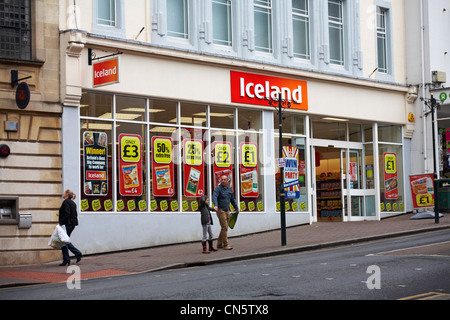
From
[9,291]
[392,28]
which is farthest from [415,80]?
[9,291]

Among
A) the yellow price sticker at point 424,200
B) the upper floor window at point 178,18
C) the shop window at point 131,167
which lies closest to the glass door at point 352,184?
the yellow price sticker at point 424,200

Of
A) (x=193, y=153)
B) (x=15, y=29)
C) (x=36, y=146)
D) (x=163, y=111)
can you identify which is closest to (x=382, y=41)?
(x=193, y=153)

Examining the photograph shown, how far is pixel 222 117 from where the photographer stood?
2441cm

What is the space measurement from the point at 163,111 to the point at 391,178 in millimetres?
11370

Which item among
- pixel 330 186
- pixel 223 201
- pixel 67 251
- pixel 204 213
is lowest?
pixel 67 251

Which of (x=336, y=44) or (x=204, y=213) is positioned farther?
(x=336, y=44)

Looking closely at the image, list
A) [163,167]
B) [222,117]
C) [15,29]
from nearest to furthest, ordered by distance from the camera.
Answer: [15,29]
[163,167]
[222,117]

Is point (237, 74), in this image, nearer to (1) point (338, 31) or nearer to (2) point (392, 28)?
(1) point (338, 31)

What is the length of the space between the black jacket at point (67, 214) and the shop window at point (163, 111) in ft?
15.5

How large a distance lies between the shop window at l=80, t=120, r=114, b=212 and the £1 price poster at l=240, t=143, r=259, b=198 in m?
5.18

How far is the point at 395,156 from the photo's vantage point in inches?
1192

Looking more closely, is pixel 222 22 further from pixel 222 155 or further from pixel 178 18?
pixel 222 155

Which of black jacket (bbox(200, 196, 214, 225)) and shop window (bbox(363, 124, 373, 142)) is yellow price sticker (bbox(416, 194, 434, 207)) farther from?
black jacket (bbox(200, 196, 214, 225))
